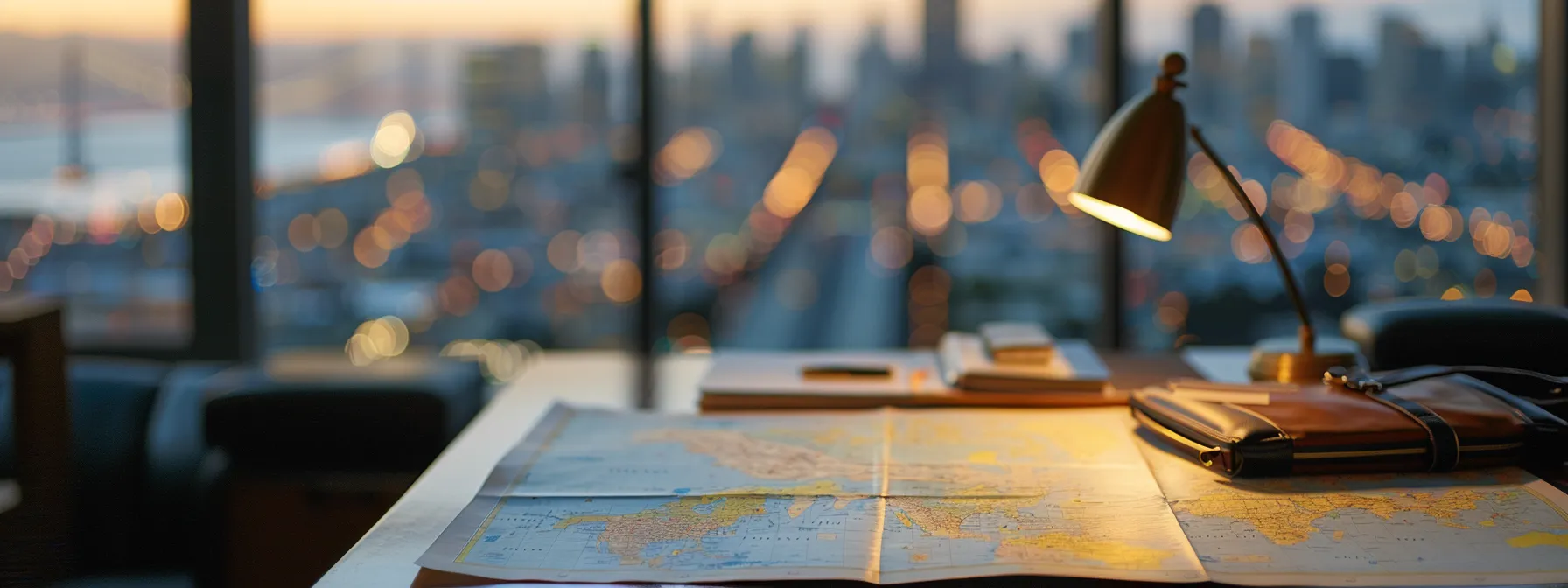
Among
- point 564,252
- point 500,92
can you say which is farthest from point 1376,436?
point 500,92

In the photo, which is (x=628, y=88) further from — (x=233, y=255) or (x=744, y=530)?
(x=744, y=530)

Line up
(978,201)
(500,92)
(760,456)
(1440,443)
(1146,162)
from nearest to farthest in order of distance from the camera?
(1440,443)
(760,456)
(1146,162)
(978,201)
(500,92)

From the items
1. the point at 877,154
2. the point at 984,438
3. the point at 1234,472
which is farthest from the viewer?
the point at 877,154

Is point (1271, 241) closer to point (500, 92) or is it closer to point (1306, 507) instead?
point (1306, 507)

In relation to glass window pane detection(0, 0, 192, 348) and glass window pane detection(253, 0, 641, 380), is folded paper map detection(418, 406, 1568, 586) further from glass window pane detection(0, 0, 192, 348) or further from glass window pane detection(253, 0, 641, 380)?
glass window pane detection(0, 0, 192, 348)

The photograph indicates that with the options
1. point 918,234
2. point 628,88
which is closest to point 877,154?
point 918,234

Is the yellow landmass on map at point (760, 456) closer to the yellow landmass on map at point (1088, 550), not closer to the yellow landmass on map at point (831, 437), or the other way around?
the yellow landmass on map at point (831, 437)
